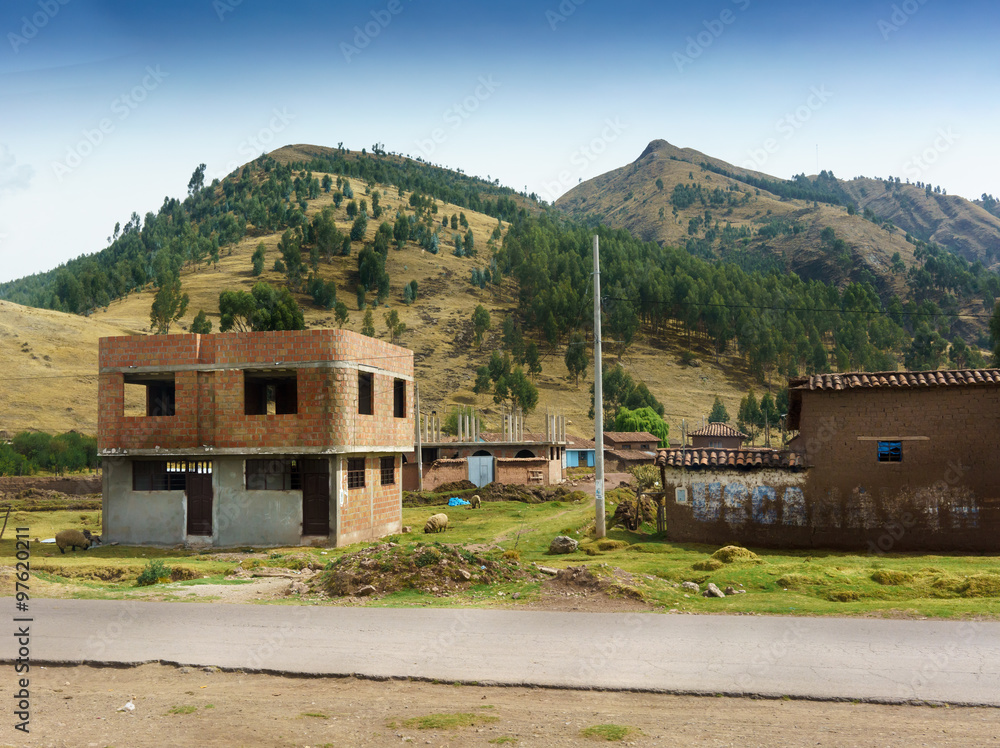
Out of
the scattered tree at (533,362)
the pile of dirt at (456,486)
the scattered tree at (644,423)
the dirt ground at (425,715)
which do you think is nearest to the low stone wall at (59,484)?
the pile of dirt at (456,486)

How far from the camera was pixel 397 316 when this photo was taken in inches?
4592

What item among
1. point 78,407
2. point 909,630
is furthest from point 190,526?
point 78,407

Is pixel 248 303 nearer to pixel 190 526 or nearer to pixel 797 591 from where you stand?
pixel 190 526

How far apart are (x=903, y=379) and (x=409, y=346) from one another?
90387 millimetres

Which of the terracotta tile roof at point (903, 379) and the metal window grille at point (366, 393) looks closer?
the terracotta tile roof at point (903, 379)

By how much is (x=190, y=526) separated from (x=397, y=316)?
8769 centimetres

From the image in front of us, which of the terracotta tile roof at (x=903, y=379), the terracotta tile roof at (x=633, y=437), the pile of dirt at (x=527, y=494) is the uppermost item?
the terracotta tile roof at (x=903, y=379)

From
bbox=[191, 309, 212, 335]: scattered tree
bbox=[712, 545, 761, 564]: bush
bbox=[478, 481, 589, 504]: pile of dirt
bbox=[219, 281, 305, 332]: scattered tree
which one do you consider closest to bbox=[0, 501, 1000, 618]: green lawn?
bbox=[712, 545, 761, 564]: bush

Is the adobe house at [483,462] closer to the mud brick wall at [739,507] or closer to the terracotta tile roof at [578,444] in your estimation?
the terracotta tile roof at [578,444]

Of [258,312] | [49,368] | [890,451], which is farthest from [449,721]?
[49,368]

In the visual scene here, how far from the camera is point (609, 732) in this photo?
8711 mm

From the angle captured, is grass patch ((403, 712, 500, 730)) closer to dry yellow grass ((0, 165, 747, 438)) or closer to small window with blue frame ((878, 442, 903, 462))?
small window with blue frame ((878, 442, 903, 462))

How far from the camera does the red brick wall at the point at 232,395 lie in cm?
2909

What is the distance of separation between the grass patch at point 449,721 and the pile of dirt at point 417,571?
8.18 m
